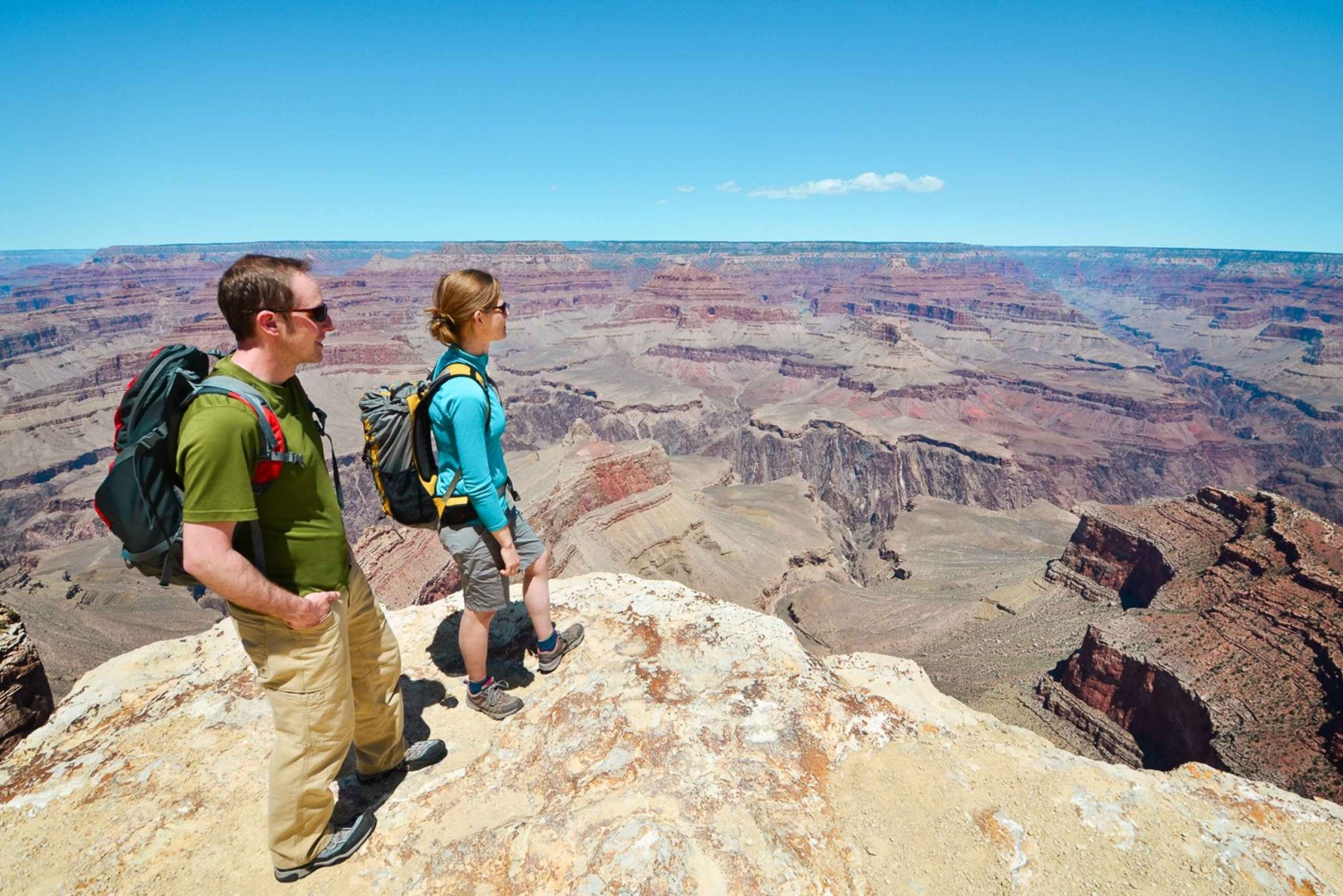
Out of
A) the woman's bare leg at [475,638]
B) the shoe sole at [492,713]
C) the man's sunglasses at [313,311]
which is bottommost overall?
the shoe sole at [492,713]

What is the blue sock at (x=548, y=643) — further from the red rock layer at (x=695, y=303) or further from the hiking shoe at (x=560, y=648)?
the red rock layer at (x=695, y=303)

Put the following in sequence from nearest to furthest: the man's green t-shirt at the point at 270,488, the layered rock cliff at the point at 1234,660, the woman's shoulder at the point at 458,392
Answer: the man's green t-shirt at the point at 270,488, the woman's shoulder at the point at 458,392, the layered rock cliff at the point at 1234,660

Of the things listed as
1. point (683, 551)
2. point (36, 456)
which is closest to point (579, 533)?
point (683, 551)

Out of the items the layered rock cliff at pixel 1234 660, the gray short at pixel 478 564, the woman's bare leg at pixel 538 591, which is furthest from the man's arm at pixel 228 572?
the layered rock cliff at pixel 1234 660

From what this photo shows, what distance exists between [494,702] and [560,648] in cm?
84

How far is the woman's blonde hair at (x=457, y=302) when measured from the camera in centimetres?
405

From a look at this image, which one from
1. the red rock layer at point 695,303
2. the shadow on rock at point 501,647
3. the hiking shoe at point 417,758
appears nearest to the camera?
the hiking shoe at point 417,758

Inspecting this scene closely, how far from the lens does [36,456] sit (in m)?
68.8

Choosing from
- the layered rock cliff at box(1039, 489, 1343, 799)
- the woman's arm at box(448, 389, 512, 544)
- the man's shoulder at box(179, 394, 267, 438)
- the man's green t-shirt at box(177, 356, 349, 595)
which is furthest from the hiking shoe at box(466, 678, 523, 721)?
the layered rock cliff at box(1039, 489, 1343, 799)

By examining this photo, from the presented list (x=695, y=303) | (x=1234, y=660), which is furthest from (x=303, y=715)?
(x=695, y=303)

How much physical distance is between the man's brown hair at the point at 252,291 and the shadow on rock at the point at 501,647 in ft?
12.0

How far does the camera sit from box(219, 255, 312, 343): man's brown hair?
2.93 m

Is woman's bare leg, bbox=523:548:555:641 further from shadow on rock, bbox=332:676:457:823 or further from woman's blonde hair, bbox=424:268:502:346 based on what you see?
woman's blonde hair, bbox=424:268:502:346

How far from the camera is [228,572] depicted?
2.76m
